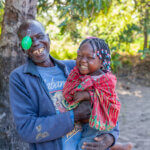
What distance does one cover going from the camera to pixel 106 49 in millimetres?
1680

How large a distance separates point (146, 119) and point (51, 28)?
333cm

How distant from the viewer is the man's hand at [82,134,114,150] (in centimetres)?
156

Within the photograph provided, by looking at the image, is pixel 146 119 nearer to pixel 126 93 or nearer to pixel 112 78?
pixel 126 93

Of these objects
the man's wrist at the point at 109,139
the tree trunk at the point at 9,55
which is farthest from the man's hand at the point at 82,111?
the tree trunk at the point at 9,55

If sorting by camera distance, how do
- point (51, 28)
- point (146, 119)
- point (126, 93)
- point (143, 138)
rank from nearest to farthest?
point (143, 138) < point (146, 119) < point (51, 28) < point (126, 93)

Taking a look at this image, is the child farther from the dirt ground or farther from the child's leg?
the dirt ground

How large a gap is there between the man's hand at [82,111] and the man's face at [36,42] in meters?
0.50

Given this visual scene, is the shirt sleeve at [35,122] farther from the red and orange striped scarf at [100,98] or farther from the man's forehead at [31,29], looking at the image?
the man's forehead at [31,29]

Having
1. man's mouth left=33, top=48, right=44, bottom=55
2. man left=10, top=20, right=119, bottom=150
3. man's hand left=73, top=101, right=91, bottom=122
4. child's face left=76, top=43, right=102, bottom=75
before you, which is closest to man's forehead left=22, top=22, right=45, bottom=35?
man left=10, top=20, right=119, bottom=150

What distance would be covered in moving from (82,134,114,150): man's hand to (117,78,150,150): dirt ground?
2.49 metres

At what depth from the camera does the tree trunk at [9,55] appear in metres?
2.53

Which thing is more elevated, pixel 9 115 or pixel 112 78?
pixel 112 78

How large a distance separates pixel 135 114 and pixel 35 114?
452 centimetres

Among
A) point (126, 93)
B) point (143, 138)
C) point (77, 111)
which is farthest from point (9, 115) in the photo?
point (126, 93)
